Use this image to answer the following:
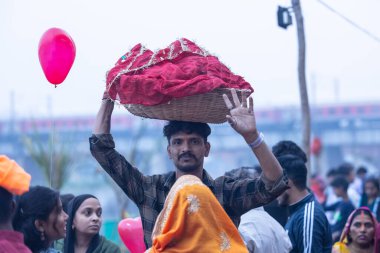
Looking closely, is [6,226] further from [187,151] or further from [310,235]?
[310,235]

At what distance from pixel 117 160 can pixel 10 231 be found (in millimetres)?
946

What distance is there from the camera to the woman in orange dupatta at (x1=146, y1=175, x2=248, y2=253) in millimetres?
3516

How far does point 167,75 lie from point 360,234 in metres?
3.22

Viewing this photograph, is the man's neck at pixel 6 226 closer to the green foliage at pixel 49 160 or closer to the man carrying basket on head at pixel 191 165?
the man carrying basket on head at pixel 191 165

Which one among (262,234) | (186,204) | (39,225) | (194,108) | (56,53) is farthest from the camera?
(56,53)

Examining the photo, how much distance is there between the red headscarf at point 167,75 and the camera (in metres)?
4.30

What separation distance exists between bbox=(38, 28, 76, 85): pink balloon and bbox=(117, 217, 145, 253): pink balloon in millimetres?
1328

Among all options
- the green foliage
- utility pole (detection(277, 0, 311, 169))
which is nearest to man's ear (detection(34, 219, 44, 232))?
utility pole (detection(277, 0, 311, 169))

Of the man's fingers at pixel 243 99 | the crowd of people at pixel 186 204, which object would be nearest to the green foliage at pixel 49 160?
the crowd of people at pixel 186 204

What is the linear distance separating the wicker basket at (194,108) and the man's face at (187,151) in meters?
0.11

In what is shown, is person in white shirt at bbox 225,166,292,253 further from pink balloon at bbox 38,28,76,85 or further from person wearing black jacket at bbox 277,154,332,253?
pink balloon at bbox 38,28,76,85

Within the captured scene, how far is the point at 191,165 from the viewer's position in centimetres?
454

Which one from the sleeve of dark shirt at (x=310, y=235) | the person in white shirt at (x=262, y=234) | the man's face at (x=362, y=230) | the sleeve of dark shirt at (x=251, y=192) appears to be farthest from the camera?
the man's face at (x=362, y=230)

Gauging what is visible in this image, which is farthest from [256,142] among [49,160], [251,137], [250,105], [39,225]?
[49,160]
